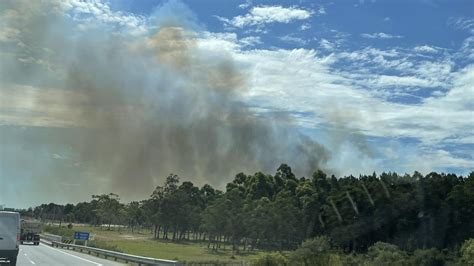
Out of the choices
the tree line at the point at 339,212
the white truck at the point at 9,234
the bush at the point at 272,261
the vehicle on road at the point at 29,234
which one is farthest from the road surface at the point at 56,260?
the tree line at the point at 339,212

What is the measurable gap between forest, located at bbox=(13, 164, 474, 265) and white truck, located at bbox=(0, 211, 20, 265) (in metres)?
45.8

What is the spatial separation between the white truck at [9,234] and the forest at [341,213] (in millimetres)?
45832

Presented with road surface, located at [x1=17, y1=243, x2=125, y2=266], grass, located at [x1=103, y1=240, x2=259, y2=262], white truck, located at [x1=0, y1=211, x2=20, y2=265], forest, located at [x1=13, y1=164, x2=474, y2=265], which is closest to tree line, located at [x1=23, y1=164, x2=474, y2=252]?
forest, located at [x1=13, y1=164, x2=474, y2=265]

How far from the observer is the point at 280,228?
91.7m

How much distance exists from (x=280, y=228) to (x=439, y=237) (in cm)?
2590

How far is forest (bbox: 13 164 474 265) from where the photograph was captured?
8019cm

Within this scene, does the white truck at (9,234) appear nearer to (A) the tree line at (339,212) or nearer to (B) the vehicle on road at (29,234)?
(B) the vehicle on road at (29,234)

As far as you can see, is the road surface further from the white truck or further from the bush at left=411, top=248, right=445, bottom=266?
the bush at left=411, top=248, right=445, bottom=266

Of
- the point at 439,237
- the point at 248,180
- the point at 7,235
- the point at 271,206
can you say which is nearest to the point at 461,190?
the point at 439,237

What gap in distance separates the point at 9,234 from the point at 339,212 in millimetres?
71172

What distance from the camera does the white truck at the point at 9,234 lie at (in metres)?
25.3

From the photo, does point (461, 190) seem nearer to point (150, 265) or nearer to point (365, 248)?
point (365, 248)

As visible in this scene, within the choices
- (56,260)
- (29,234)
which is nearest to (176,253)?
(29,234)

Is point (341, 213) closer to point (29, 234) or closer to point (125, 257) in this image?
point (29, 234)
